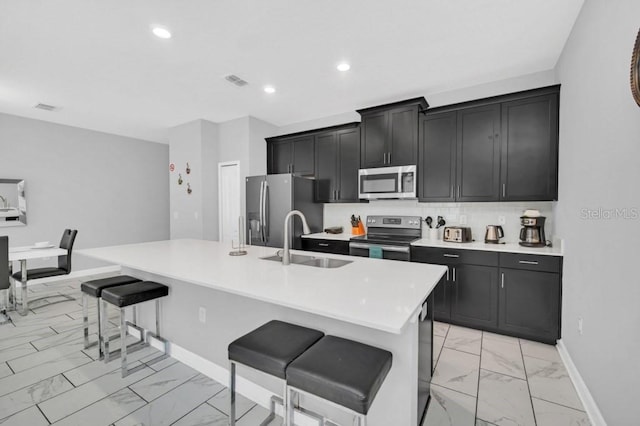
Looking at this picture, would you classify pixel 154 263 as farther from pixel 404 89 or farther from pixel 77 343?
pixel 404 89

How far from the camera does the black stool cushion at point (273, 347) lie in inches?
51.8

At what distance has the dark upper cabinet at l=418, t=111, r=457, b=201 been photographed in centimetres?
339

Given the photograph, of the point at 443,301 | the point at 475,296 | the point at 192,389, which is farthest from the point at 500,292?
the point at 192,389

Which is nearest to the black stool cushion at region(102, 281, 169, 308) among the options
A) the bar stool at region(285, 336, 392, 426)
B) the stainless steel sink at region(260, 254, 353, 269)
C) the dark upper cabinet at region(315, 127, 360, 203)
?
the stainless steel sink at region(260, 254, 353, 269)

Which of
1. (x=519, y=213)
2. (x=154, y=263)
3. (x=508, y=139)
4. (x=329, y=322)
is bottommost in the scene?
(x=329, y=322)

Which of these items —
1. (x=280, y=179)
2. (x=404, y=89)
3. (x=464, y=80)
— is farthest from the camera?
(x=280, y=179)

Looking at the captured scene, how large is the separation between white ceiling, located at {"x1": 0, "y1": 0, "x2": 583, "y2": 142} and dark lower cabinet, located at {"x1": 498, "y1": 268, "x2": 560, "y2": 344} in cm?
219

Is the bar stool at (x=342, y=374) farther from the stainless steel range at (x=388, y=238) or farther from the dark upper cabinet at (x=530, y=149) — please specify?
the dark upper cabinet at (x=530, y=149)

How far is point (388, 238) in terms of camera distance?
12.4 ft

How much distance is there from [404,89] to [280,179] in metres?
2.08

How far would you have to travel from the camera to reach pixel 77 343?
2791 millimetres

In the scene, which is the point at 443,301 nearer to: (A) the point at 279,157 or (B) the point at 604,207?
(B) the point at 604,207

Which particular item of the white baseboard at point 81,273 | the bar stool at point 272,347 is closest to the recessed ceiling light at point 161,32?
the bar stool at point 272,347

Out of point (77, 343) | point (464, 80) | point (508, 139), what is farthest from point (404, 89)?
point (77, 343)
